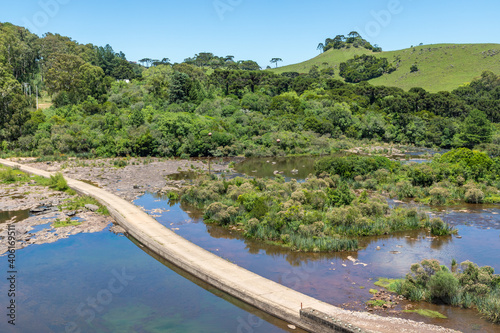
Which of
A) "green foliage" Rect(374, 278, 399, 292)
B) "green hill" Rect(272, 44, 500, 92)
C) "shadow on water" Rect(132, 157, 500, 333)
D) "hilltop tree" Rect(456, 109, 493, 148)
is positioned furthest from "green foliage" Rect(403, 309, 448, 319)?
"green hill" Rect(272, 44, 500, 92)

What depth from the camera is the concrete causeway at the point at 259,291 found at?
13875mm

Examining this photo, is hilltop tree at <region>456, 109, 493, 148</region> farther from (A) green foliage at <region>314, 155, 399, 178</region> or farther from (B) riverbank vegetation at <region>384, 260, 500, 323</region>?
(B) riverbank vegetation at <region>384, 260, 500, 323</region>

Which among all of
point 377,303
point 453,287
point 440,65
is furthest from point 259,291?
point 440,65

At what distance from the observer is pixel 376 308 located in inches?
634

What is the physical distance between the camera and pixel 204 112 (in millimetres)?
78688

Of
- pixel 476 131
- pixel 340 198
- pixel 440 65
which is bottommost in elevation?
pixel 340 198

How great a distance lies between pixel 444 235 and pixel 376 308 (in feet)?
37.7

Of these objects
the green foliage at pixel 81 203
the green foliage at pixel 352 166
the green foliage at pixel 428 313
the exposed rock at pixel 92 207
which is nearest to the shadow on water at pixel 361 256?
the green foliage at pixel 428 313

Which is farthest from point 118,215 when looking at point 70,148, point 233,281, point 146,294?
point 70,148

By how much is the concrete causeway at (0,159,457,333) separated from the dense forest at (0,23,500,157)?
3978 cm

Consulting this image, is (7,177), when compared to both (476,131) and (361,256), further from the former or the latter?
(476,131)

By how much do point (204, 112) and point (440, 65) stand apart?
3592 inches

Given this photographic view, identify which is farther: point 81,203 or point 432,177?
point 432,177

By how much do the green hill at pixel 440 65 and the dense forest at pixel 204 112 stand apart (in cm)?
1139
